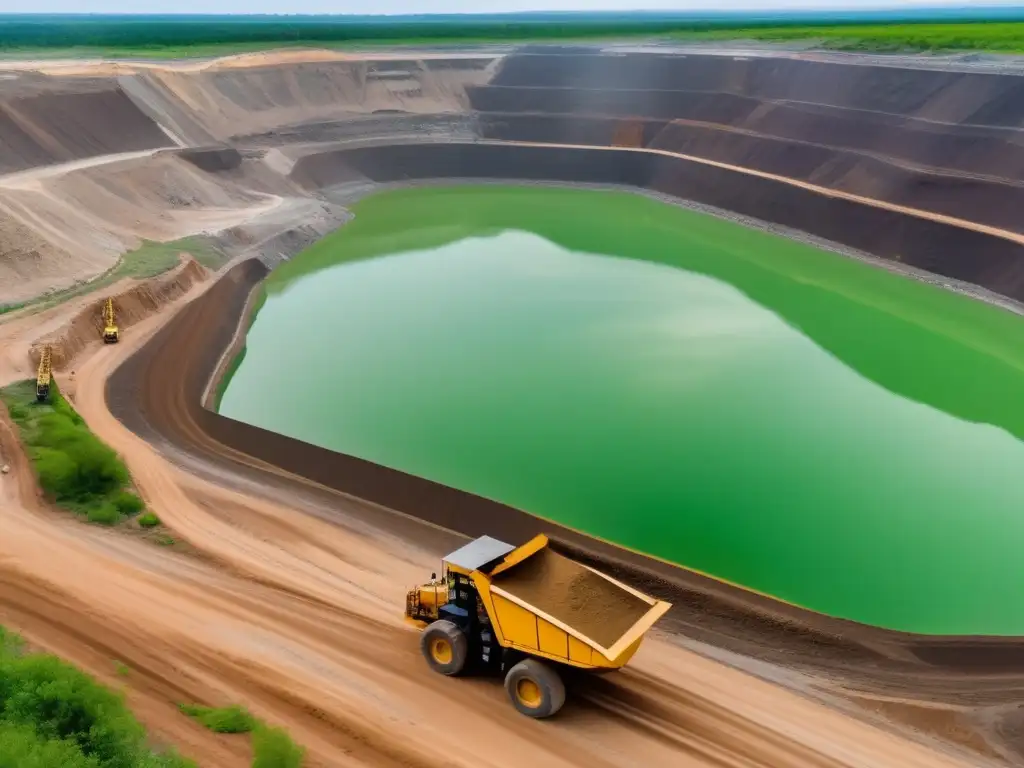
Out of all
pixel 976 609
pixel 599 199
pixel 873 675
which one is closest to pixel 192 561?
pixel 873 675

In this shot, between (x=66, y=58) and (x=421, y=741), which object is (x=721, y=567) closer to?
(x=421, y=741)

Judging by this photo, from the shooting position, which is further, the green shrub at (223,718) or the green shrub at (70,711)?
the green shrub at (223,718)

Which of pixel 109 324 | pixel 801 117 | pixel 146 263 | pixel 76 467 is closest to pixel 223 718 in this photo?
pixel 76 467

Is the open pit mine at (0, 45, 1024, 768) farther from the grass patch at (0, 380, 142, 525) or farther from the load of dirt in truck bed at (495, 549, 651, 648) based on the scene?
the grass patch at (0, 380, 142, 525)

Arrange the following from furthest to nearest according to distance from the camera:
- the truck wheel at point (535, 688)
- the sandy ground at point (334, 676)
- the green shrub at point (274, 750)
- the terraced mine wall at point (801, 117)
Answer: the terraced mine wall at point (801, 117), the truck wheel at point (535, 688), the sandy ground at point (334, 676), the green shrub at point (274, 750)

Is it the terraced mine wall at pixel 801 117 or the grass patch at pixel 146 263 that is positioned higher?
the terraced mine wall at pixel 801 117

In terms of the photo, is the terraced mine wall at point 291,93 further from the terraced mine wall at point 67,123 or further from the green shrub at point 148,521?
the green shrub at point 148,521

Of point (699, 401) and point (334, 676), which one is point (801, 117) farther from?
point (334, 676)

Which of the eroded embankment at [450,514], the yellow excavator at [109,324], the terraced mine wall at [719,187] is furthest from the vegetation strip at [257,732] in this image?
the terraced mine wall at [719,187]
